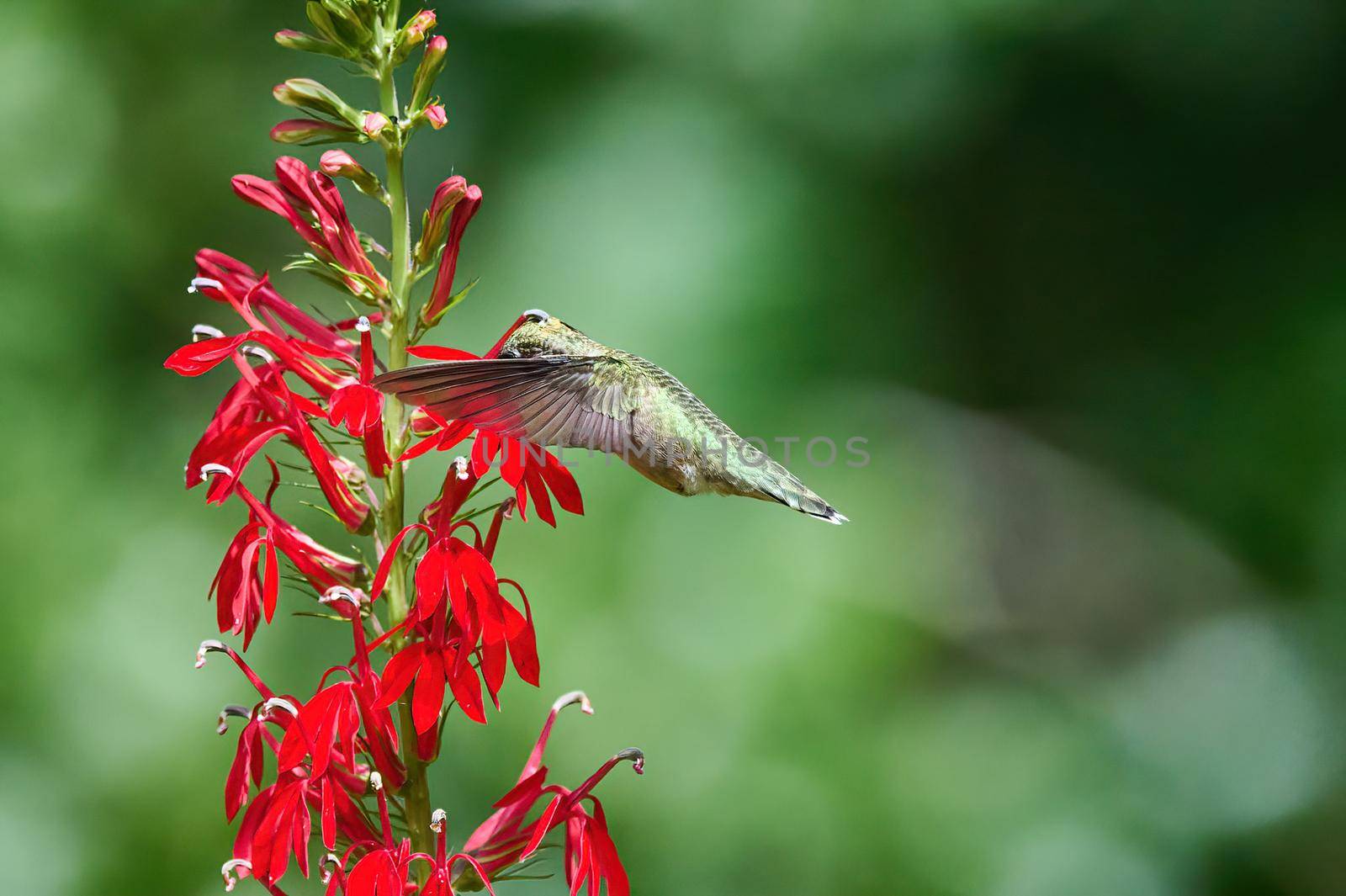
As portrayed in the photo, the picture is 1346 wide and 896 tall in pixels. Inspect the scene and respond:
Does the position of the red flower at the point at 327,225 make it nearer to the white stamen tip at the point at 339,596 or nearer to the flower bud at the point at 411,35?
the flower bud at the point at 411,35

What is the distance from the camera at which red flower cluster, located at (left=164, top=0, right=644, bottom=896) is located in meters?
0.94

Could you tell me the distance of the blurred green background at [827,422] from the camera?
2.37 meters

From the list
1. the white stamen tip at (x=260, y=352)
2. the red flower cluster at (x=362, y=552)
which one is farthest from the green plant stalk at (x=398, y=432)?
the white stamen tip at (x=260, y=352)

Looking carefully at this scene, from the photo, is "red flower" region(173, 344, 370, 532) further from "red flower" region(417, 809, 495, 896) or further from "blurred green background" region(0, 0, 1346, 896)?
"blurred green background" region(0, 0, 1346, 896)

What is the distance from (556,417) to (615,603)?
4.27 ft

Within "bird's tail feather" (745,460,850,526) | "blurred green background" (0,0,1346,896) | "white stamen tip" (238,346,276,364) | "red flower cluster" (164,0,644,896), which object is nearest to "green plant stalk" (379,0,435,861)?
"red flower cluster" (164,0,644,896)

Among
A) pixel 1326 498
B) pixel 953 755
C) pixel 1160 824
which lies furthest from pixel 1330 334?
pixel 953 755

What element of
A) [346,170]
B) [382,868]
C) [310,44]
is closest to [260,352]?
[346,170]

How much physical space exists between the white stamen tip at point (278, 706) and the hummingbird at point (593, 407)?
30 centimetres

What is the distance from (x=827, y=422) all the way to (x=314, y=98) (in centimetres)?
186

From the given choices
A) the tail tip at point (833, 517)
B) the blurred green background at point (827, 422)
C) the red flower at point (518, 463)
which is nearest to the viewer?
the red flower at point (518, 463)

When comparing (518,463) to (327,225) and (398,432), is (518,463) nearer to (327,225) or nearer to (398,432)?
(398,432)

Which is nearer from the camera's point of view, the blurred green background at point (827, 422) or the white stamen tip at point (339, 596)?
the white stamen tip at point (339, 596)

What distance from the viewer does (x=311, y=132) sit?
105 cm
